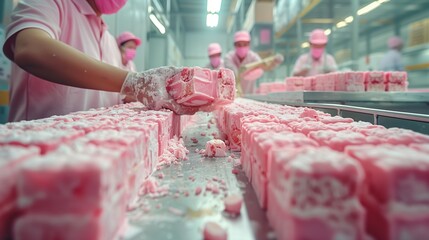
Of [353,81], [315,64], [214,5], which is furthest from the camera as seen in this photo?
[315,64]

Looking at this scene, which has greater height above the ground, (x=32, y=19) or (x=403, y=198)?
(x=32, y=19)

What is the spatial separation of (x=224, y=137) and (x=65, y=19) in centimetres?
170

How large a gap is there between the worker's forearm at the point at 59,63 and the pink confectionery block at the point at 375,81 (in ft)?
10.0

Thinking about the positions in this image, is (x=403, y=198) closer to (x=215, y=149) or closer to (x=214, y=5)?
(x=215, y=149)

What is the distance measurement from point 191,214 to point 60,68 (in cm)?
146

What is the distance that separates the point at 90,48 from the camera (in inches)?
107

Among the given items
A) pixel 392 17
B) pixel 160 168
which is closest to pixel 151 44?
pixel 160 168

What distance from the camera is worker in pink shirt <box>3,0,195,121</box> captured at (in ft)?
5.92

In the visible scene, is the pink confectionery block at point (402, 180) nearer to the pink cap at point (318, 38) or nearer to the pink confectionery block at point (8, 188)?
the pink confectionery block at point (8, 188)

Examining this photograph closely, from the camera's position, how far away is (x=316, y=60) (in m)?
6.73

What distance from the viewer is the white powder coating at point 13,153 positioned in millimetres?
669

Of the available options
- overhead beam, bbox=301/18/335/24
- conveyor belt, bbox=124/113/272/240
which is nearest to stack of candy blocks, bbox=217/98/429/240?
conveyor belt, bbox=124/113/272/240

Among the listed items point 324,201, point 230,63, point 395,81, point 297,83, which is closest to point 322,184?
point 324,201

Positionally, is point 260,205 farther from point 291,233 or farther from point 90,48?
point 90,48
